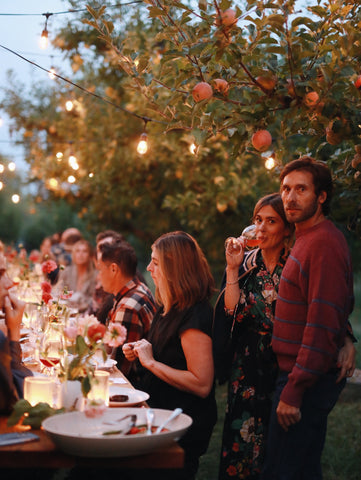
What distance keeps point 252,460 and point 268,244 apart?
41.2 inches

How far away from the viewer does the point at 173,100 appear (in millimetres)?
2768

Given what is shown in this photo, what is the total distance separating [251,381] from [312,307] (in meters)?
0.76

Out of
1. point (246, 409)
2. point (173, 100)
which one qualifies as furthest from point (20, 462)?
point (173, 100)

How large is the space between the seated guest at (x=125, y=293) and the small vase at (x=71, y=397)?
1492mm

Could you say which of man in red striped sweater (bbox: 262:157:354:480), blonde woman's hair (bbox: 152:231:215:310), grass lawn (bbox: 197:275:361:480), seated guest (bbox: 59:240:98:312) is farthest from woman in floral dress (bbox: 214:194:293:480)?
seated guest (bbox: 59:240:98:312)

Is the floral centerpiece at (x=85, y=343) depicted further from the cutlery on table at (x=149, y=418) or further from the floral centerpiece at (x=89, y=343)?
the cutlery on table at (x=149, y=418)

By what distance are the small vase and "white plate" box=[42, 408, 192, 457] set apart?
0.11m

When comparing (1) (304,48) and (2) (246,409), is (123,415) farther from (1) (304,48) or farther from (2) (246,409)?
(1) (304,48)

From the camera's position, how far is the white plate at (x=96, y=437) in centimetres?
174

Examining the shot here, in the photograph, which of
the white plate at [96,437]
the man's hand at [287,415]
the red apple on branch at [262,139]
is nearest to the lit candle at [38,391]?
the white plate at [96,437]

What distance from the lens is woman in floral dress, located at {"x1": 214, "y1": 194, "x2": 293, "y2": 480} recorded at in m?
2.96

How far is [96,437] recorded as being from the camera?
68.2 inches

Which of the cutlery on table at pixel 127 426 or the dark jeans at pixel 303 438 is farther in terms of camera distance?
the dark jeans at pixel 303 438

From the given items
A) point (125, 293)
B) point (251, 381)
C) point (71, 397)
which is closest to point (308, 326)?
point (251, 381)
